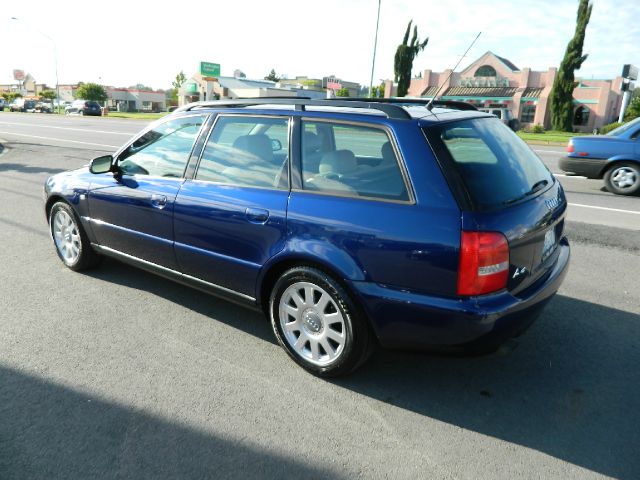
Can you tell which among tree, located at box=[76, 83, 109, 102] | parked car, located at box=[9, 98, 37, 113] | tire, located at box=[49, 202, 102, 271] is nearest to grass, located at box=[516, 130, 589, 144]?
tire, located at box=[49, 202, 102, 271]

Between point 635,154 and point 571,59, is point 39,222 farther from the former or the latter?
point 571,59

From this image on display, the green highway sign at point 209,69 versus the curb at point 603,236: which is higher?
the green highway sign at point 209,69

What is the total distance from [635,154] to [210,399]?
958 centimetres

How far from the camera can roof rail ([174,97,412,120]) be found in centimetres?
293

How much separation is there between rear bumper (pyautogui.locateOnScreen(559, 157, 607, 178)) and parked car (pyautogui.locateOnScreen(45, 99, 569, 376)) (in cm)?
Result: 736

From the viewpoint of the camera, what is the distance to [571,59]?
39.2 metres

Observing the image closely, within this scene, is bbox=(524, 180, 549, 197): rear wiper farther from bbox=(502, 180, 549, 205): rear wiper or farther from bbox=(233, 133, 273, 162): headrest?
bbox=(233, 133, 273, 162): headrest

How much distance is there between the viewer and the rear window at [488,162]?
271 cm

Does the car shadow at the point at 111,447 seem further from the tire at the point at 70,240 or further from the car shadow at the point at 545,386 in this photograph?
the tire at the point at 70,240

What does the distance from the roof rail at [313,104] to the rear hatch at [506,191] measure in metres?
0.25

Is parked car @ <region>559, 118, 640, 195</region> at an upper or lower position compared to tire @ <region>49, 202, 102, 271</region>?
upper

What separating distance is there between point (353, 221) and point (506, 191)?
906 mm

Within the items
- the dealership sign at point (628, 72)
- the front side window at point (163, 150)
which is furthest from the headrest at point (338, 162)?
the dealership sign at point (628, 72)

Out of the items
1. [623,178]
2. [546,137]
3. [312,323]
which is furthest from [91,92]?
[312,323]
